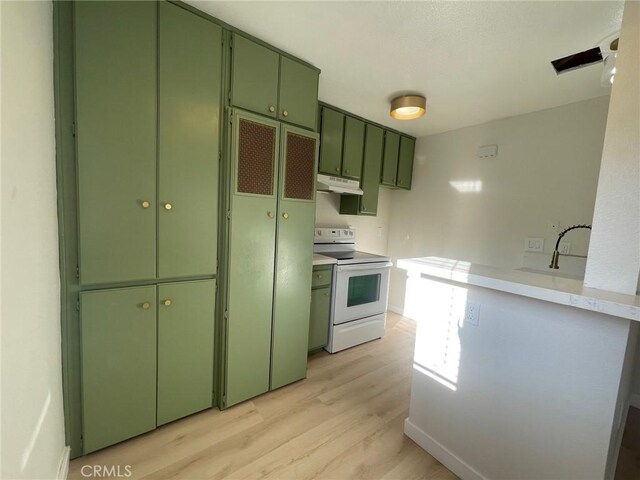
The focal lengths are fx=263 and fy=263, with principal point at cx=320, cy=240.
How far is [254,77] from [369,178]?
1.73 metres

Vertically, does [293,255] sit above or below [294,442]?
above

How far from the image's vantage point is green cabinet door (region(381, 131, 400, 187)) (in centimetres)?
322

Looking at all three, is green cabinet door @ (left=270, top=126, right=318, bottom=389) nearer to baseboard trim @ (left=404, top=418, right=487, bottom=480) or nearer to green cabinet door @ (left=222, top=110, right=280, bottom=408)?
green cabinet door @ (left=222, top=110, right=280, bottom=408)

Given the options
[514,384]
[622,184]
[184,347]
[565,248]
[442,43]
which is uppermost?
[442,43]

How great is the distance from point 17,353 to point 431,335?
175cm

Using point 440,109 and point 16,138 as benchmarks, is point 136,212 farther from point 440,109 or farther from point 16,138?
point 440,109

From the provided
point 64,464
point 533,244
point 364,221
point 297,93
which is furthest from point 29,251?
point 533,244

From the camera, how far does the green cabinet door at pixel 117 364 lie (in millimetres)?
1322

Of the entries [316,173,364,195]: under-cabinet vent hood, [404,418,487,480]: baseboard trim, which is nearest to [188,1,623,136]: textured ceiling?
[316,173,364,195]: under-cabinet vent hood

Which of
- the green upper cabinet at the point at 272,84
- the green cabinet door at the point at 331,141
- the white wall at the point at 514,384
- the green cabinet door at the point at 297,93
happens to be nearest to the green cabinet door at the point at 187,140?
the green upper cabinet at the point at 272,84

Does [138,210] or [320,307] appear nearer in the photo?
[138,210]

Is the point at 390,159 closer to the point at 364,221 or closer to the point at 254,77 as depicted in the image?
the point at 364,221

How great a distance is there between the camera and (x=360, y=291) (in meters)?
2.75

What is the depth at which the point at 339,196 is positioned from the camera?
3211 mm
